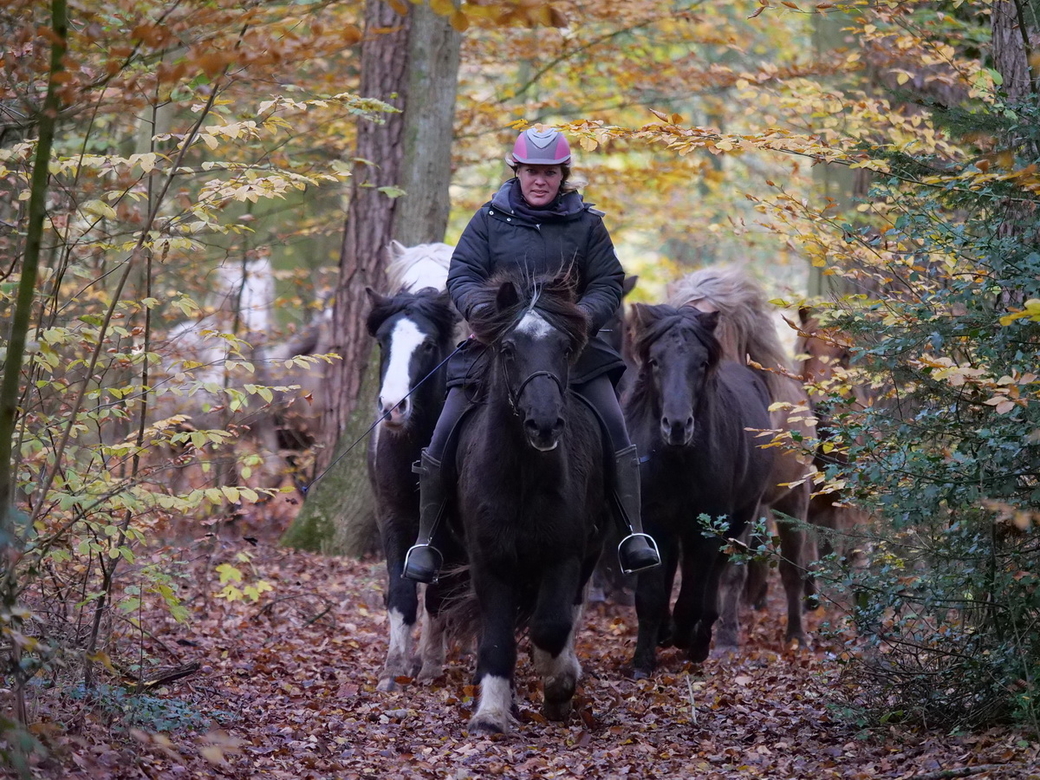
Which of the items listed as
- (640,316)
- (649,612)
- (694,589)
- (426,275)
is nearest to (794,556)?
(694,589)

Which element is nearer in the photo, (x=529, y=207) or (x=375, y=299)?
(x=529, y=207)

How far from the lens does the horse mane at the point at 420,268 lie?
845 cm

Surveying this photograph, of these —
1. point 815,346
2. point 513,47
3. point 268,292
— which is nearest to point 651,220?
point 513,47

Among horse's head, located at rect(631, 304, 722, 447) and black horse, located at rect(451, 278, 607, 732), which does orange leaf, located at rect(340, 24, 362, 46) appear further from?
horse's head, located at rect(631, 304, 722, 447)

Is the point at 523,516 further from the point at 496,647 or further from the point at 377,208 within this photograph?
the point at 377,208

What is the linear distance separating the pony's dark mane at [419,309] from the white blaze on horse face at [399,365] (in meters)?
0.15

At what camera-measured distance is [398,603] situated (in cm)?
769

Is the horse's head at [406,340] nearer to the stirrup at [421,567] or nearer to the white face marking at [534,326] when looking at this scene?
the stirrup at [421,567]

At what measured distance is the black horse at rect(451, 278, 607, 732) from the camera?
6.12 m

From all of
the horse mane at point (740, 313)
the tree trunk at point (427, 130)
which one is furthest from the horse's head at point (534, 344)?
the tree trunk at point (427, 130)

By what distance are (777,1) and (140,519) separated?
499 cm

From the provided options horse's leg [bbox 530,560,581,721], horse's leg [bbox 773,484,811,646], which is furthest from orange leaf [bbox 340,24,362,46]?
horse's leg [bbox 773,484,811,646]

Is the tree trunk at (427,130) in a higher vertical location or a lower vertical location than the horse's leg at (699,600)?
higher

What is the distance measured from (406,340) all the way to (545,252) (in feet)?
4.12
